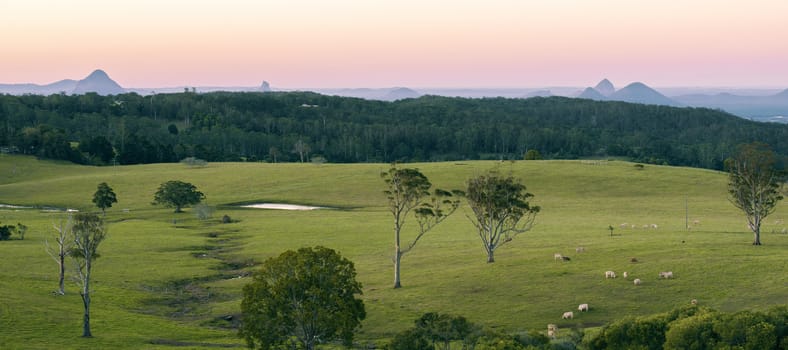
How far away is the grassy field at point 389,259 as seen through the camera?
175 feet

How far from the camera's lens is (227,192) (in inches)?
5325

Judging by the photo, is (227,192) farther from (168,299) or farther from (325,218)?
(168,299)

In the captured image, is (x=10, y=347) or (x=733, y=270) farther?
(x=733, y=270)

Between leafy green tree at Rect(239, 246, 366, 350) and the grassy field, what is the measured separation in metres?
9.05

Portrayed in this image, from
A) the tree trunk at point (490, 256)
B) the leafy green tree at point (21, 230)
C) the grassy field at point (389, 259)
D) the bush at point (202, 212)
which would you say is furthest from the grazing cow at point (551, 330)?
the bush at point (202, 212)

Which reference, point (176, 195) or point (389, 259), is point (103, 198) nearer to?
point (176, 195)

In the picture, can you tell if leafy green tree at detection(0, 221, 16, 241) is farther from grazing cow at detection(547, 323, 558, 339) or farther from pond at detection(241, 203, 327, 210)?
grazing cow at detection(547, 323, 558, 339)

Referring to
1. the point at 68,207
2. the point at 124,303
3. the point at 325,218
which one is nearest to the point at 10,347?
the point at 124,303

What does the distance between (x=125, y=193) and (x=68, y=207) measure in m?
12.4

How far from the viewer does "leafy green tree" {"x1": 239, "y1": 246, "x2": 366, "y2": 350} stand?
133 ft

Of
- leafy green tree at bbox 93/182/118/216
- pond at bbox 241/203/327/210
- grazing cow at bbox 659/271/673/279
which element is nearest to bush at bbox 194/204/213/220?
pond at bbox 241/203/327/210

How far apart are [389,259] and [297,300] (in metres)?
35.8

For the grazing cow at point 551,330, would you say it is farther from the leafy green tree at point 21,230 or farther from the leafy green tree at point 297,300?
the leafy green tree at point 21,230

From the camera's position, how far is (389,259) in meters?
76.3
